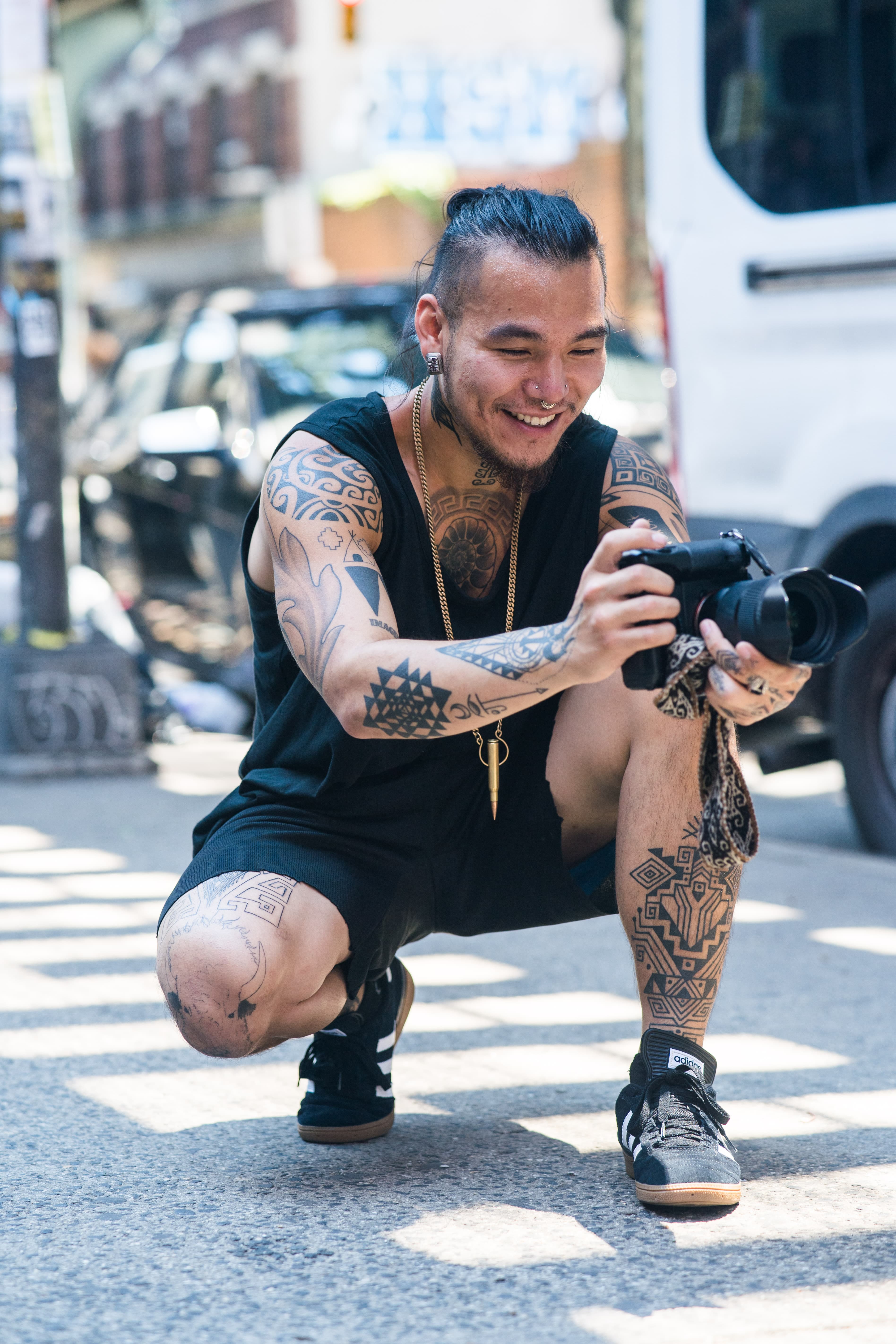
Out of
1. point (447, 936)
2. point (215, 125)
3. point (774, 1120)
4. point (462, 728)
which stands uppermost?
point (215, 125)

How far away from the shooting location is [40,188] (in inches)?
237

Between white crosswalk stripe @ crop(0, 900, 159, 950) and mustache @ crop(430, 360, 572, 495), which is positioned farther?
white crosswalk stripe @ crop(0, 900, 159, 950)

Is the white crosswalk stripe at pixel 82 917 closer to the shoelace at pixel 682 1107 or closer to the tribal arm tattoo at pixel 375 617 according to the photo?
the tribal arm tattoo at pixel 375 617

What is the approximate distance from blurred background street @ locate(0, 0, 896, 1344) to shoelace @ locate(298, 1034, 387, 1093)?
0.10 metres

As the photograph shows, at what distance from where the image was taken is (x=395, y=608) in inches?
99.3

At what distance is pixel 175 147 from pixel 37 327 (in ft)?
78.4

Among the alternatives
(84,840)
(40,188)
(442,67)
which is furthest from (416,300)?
(442,67)

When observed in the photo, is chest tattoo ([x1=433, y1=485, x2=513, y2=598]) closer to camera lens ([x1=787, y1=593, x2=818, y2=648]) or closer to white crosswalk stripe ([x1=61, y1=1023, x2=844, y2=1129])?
camera lens ([x1=787, y1=593, x2=818, y2=648])

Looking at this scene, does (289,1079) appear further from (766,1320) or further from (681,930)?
(766,1320)

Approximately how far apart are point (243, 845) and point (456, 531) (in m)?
0.55

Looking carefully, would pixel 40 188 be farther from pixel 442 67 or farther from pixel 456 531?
pixel 442 67

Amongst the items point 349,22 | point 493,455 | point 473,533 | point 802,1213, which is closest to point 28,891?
point 473,533

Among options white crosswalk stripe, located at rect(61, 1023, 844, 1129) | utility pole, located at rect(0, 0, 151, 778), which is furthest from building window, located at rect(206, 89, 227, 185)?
white crosswalk stripe, located at rect(61, 1023, 844, 1129)

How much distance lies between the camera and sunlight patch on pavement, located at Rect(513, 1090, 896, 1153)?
2586mm
